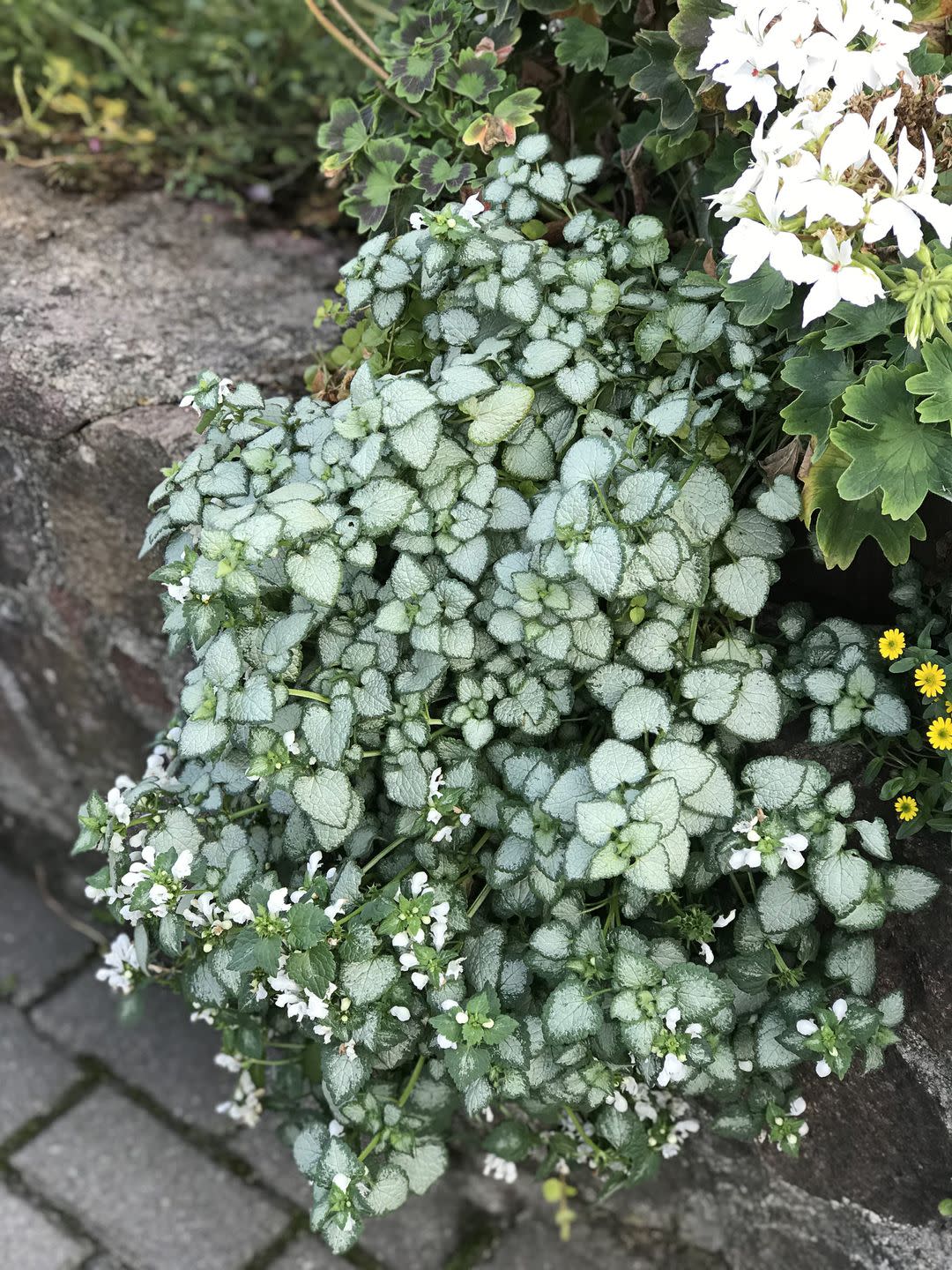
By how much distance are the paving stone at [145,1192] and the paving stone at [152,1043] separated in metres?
0.07

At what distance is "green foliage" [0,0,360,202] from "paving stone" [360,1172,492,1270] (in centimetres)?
Result: 212

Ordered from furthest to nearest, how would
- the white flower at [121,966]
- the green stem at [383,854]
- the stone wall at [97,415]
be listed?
the stone wall at [97,415] → the white flower at [121,966] → the green stem at [383,854]

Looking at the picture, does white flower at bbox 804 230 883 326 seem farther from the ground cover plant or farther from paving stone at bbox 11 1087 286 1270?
paving stone at bbox 11 1087 286 1270

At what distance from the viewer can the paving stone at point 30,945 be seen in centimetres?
249

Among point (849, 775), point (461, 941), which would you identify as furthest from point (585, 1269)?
point (849, 775)

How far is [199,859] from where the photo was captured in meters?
1.53

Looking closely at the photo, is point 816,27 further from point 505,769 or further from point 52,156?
point 52,156

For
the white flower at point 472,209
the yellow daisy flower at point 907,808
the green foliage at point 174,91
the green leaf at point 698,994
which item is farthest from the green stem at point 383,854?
the green foliage at point 174,91

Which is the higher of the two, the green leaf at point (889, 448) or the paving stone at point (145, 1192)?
the green leaf at point (889, 448)

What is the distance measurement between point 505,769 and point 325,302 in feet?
2.88

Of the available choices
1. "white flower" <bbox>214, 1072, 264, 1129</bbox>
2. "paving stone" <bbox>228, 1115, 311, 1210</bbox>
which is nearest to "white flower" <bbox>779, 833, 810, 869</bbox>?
"white flower" <bbox>214, 1072, 264, 1129</bbox>

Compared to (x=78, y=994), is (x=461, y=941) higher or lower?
higher

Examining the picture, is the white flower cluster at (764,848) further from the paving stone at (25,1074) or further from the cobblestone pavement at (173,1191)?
the paving stone at (25,1074)

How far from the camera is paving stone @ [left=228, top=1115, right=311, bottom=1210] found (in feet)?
7.04
